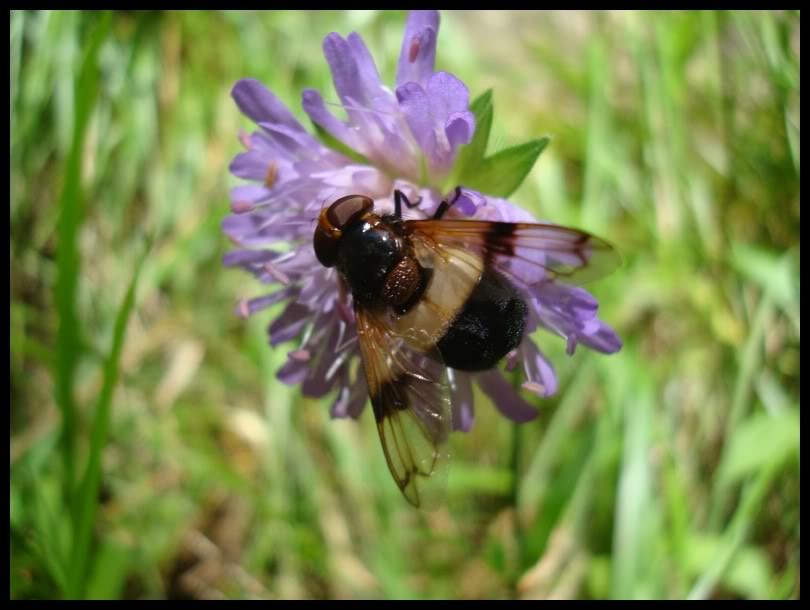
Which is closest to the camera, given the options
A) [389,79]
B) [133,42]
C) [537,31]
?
[389,79]

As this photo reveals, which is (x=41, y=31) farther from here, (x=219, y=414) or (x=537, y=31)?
(x=537, y=31)

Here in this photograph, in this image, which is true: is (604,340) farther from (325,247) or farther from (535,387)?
(325,247)

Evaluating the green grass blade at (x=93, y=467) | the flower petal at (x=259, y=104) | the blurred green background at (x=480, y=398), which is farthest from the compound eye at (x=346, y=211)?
the blurred green background at (x=480, y=398)

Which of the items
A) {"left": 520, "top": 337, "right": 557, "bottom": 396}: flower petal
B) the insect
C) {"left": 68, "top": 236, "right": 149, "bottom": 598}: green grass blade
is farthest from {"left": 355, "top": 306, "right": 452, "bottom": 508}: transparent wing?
{"left": 68, "top": 236, "right": 149, "bottom": 598}: green grass blade

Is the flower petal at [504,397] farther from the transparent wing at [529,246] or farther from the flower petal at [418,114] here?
the flower petal at [418,114]

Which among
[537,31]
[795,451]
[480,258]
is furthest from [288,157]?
[537,31]

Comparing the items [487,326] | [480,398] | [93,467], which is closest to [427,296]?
[487,326]

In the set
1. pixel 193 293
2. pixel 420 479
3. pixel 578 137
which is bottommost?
pixel 420 479

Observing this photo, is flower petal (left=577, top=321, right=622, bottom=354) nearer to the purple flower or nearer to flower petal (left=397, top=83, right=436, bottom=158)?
the purple flower
